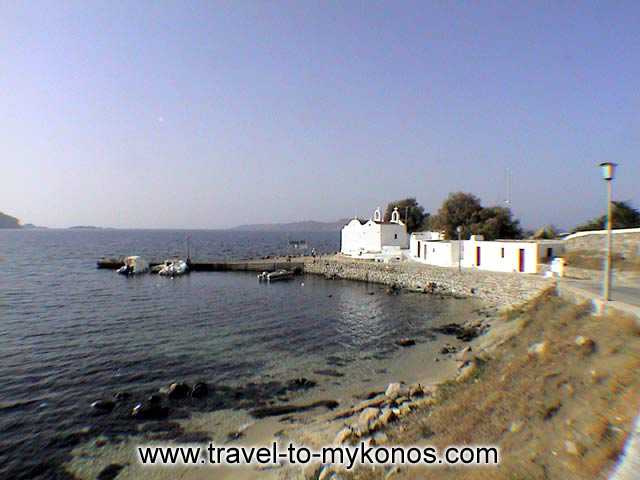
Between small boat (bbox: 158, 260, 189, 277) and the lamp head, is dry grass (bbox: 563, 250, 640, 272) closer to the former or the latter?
the lamp head

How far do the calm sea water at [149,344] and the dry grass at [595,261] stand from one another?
36.8 feet

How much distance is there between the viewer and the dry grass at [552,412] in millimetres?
5395

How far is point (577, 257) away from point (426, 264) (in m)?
19.7

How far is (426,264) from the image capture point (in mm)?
44906

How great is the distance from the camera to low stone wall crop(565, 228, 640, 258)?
70.8ft

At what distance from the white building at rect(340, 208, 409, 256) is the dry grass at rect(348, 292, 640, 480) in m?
46.2

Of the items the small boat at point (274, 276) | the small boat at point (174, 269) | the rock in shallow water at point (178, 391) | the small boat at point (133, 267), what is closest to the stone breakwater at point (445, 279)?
the small boat at point (274, 276)

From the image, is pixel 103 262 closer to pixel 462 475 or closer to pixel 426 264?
pixel 426 264

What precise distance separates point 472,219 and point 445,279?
1565 cm

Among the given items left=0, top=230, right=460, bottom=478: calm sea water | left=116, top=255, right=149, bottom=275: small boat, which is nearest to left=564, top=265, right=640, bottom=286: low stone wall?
left=0, top=230, right=460, bottom=478: calm sea water

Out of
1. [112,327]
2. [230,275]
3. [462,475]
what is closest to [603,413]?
[462,475]

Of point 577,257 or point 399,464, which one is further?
point 577,257

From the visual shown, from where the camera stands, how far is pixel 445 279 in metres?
38.3

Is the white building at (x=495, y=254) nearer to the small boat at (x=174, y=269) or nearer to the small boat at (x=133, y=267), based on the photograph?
the small boat at (x=174, y=269)
